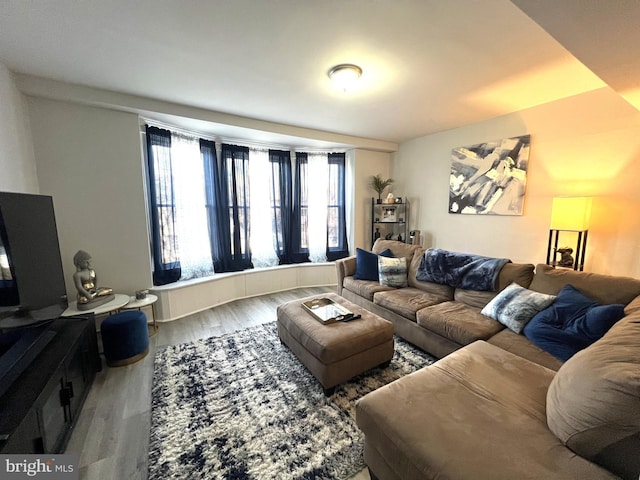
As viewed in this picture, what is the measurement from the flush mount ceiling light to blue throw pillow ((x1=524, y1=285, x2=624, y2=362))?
2.43 m

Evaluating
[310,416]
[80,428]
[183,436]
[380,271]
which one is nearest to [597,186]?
[380,271]

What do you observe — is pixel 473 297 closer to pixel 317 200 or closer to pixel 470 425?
pixel 470 425

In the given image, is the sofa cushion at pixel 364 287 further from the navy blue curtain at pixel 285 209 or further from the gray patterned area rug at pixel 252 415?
the navy blue curtain at pixel 285 209

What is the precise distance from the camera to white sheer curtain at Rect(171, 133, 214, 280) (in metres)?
3.46

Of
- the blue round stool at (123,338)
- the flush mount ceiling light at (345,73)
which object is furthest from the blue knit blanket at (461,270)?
the blue round stool at (123,338)

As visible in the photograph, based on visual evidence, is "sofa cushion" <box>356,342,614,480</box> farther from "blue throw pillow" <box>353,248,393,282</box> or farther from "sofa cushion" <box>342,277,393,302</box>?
"blue throw pillow" <box>353,248,393,282</box>

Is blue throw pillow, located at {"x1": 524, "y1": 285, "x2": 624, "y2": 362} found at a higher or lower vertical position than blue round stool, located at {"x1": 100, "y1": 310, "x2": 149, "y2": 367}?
higher

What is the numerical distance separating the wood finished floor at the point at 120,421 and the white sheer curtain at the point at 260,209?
5.35 feet

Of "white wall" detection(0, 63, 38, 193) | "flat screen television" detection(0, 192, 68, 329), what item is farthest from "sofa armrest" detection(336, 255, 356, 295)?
"white wall" detection(0, 63, 38, 193)

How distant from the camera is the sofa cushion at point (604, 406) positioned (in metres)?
0.86

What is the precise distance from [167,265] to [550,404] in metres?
3.78

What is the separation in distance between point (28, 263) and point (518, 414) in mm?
2946

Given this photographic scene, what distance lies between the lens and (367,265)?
3455 millimetres

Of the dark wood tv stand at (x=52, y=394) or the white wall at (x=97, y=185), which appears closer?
the dark wood tv stand at (x=52, y=394)
